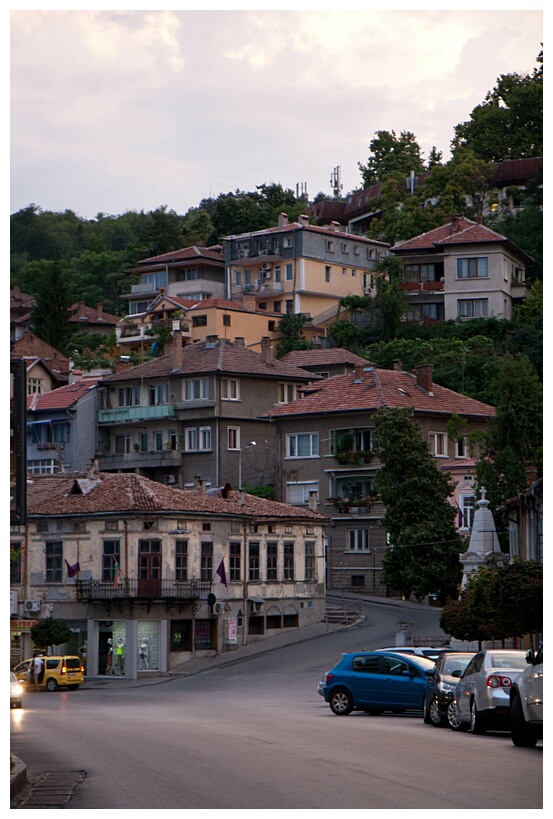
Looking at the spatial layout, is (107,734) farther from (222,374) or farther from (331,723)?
(222,374)

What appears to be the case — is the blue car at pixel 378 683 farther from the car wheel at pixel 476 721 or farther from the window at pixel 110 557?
the window at pixel 110 557

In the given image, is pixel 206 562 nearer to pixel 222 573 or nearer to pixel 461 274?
pixel 222 573

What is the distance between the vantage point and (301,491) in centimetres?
7638

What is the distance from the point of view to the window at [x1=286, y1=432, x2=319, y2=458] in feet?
250

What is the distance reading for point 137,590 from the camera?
57562 mm

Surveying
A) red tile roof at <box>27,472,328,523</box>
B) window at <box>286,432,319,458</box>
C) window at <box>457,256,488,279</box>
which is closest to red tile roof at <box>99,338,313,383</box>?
window at <box>286,432,319,458</box>

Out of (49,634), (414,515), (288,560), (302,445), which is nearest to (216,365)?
(302,445)

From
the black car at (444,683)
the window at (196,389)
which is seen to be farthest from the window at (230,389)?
the black car at (444,683)

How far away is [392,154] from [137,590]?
85.8 m

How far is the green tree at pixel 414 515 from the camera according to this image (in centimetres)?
5778

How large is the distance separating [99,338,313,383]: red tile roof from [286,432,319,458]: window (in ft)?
20.1

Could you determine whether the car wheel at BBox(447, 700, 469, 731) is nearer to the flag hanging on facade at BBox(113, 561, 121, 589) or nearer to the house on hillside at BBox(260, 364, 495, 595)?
the flag hanging on facade at BBox(113, 561, 121, 589)

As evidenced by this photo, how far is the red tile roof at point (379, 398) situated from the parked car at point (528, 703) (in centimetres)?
5235

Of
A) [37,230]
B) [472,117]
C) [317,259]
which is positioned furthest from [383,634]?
[37,230]
